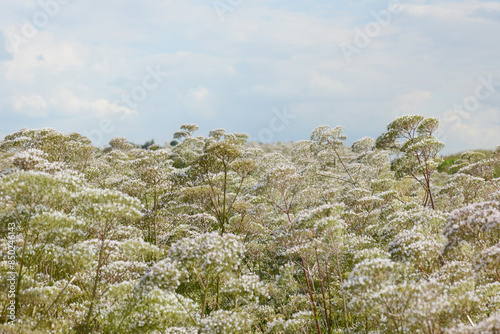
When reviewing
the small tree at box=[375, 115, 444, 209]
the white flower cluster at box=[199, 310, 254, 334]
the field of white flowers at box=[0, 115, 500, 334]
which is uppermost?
the small tree at box=[375, 115, 444, 209]

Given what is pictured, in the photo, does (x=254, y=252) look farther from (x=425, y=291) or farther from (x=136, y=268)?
(x=425, y=291)

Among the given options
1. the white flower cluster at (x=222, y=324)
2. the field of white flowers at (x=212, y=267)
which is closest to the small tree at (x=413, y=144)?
the field of white flowers at (x=212, y=267)

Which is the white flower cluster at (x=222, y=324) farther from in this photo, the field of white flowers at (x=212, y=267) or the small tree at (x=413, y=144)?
the small tree at (x=413, y=144)

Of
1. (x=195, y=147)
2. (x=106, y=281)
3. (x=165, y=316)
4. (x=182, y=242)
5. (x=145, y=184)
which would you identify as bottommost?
(x=165, y=316)

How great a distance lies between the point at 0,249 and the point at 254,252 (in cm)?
1050

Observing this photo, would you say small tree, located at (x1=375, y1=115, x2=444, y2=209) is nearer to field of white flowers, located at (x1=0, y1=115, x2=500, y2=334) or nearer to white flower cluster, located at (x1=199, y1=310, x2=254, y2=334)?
field of white flowers, located at (x1=0, y1=115, x2=500, y2=334)

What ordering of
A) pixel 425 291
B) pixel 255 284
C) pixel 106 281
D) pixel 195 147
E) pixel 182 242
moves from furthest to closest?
pixel 195 147, pixel 106 281, pixel 255 284, pixel 182 242, pixel 425 291

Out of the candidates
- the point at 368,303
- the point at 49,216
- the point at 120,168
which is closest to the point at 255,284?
the point at 368,303

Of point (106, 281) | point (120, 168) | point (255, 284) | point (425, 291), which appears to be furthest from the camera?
point (120, 168)

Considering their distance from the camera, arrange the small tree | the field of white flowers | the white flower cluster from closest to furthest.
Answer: the field of white flowers < the white flower cluster < the small tree

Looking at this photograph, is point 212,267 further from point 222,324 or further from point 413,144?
point 413,144

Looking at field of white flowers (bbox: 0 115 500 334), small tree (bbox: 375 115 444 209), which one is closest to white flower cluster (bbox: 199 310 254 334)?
field of white flowers (bbox: 0 115 500 334)

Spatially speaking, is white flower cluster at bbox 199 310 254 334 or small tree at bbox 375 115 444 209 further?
small tree at bbox 375 115 444 209

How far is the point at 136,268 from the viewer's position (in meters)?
12.7
